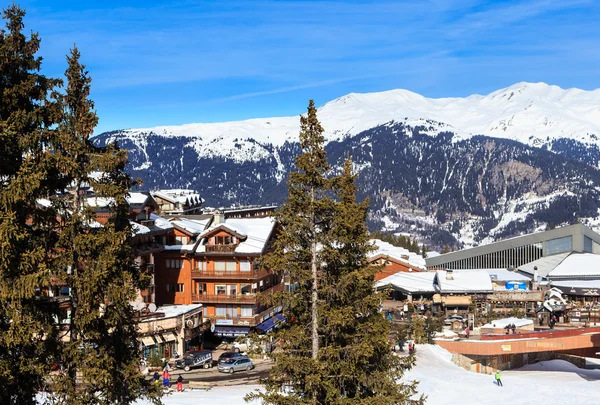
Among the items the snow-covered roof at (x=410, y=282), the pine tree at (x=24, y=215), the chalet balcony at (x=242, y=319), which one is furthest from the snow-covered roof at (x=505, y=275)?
the pine tree at (x=24, y=215)

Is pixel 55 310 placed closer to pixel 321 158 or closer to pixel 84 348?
pixel 84 348

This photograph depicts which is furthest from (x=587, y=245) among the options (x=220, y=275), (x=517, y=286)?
(x=220, y=275)

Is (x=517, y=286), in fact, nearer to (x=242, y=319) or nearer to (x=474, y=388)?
(x=474, y=388)

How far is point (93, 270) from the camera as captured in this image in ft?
62.3

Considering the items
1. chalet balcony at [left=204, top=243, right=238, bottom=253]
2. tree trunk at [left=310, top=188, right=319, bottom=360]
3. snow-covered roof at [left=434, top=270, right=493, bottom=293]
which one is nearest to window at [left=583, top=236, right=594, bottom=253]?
snow-covered roof at [left=434, top=270, right=493, bottom=293]

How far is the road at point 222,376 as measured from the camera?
1975 inches

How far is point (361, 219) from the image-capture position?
93.9ft

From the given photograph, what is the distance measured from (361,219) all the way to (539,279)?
8228 cm

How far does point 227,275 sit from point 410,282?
1338 inches

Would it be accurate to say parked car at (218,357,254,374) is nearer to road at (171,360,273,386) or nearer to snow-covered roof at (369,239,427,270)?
road at (171,360,273,386)

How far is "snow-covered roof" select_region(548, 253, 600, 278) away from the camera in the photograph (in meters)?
102

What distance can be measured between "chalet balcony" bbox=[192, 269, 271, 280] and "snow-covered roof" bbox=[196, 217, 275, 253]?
7.30 feet

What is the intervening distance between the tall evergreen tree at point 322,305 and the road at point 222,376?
2640 centimetres

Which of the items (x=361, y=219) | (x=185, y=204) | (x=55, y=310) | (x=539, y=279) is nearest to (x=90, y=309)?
(x=55, y=310)
